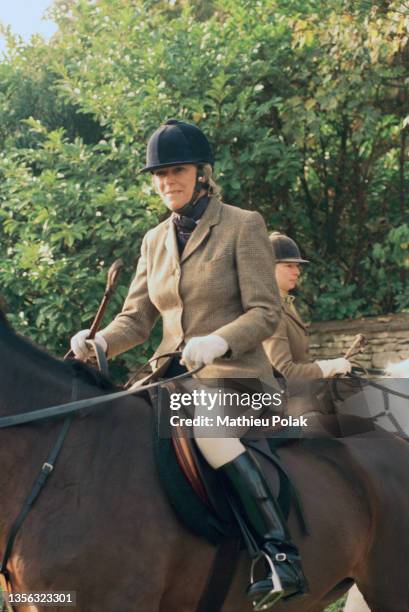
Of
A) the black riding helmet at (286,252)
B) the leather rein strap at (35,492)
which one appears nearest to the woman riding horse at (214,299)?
the leather rein strap at (35,492)

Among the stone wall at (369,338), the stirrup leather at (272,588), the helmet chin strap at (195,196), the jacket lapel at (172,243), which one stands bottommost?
the stone wall at (369,338)

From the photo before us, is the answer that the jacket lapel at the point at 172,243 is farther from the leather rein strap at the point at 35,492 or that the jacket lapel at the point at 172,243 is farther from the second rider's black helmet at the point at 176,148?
the leather rein strap at the point at 35,492

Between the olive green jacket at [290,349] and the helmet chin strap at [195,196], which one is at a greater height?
the helmet chin strap at [195,196]

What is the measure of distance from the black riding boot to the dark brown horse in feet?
0.46

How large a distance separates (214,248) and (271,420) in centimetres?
83

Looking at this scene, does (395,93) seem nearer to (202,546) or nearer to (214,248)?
(214,248)

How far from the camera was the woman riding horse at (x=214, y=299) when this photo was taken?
3.90 m

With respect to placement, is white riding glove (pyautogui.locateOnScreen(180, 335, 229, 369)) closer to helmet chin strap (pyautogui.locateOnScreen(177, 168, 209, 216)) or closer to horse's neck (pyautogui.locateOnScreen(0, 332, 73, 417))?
horse's neck (pyautogui.locateOnScreen(0, 332, 73, 417))

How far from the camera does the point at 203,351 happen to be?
3.82m

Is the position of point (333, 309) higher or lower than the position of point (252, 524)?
lower

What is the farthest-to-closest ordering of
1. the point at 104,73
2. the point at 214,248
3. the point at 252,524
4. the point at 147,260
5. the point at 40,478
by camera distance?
the point at 104,73 < the point at 147,260 < the point at 214,248 < the point at 252,524 < the point at 40,478

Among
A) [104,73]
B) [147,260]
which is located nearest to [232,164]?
[104,73]

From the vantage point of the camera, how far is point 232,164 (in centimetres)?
1102

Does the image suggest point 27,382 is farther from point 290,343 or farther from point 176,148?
point 290,343
